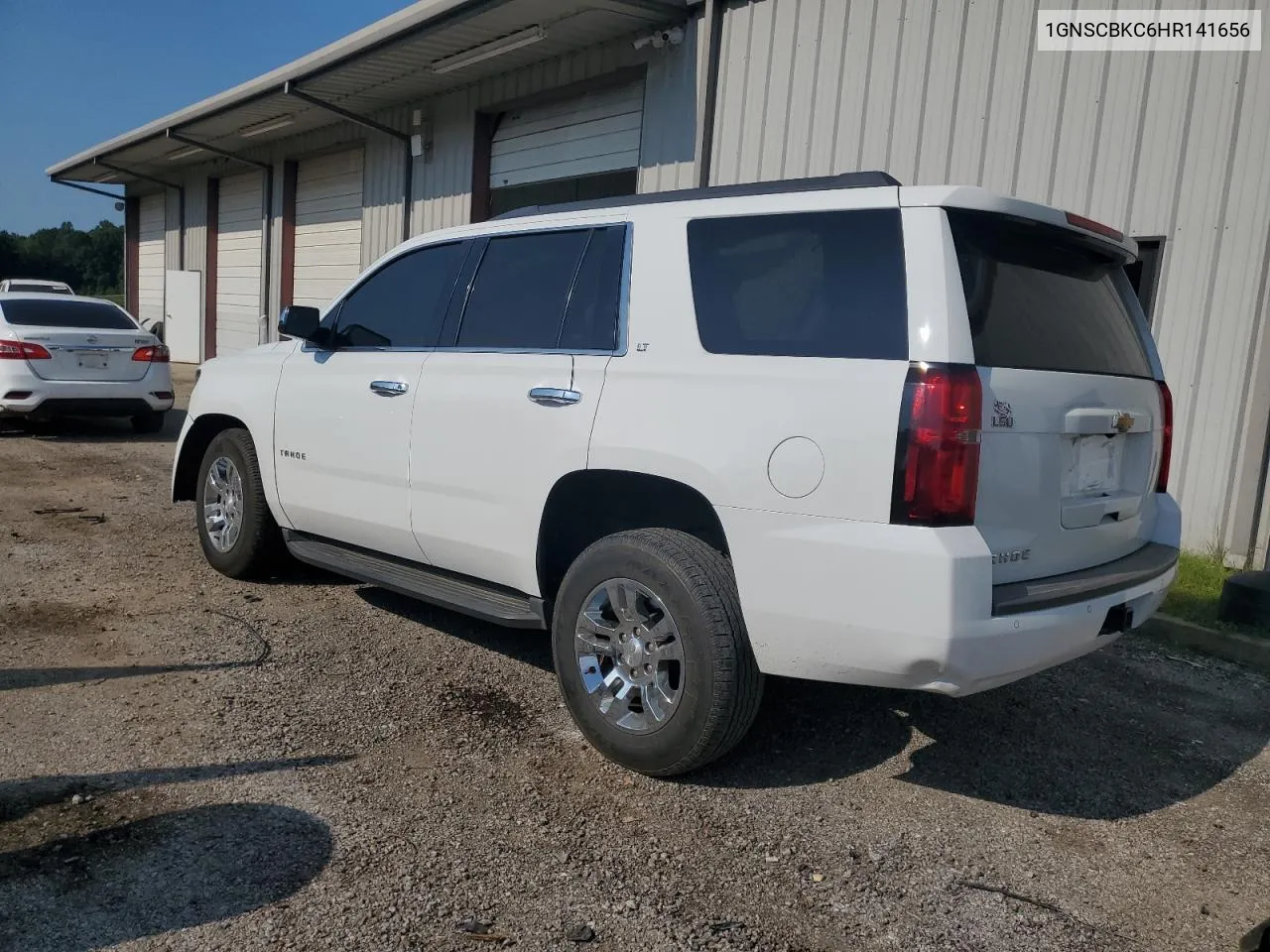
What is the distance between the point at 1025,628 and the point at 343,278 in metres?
14.8

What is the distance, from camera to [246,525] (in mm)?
5531

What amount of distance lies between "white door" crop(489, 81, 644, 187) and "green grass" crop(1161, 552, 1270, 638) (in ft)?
22.0

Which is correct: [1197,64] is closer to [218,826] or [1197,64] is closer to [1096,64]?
[1096,64]

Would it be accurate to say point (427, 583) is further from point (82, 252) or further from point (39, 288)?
point (82, 252)

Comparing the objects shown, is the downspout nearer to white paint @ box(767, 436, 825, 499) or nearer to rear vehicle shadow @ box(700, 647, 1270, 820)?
rear vehicle shadow @ box(700, 647, 1270, 820)

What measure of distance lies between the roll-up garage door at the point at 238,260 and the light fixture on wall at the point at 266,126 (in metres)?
1.69

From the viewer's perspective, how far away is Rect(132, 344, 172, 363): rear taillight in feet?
36.8

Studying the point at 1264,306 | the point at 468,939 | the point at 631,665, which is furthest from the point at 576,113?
the point at 468,939

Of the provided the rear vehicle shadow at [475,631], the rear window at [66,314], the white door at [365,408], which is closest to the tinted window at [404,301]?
the white door at [365,408]

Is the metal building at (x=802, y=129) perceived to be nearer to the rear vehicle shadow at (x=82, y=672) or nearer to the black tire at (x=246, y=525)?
the black tire at (x=246, y=525)

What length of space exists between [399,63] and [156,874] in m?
11.2

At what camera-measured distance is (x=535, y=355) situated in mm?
4043

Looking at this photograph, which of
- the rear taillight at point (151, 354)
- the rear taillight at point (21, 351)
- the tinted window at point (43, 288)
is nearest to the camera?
the rear taillight at point (21, 351)

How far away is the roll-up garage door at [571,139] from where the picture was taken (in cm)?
1091
